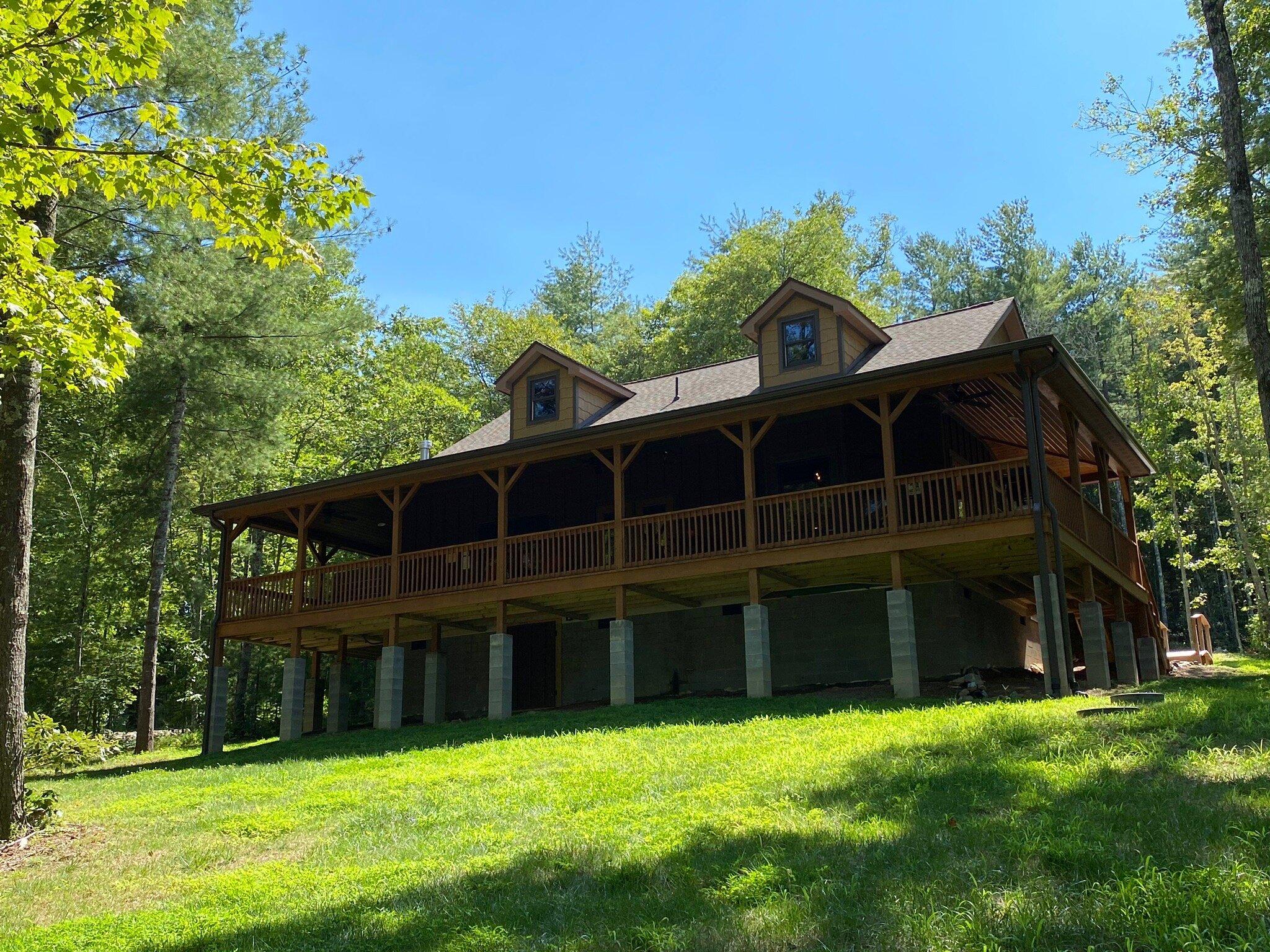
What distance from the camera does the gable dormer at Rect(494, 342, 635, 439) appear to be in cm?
2459

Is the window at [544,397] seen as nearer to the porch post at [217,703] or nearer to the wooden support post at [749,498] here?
the wooden support post at [749,498]

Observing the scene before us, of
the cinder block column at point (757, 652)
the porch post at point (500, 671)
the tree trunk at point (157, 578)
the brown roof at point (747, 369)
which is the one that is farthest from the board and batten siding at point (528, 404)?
the tree trunk at point (157, 578)

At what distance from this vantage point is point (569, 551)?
2153 cm

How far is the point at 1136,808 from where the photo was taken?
25.8 feet

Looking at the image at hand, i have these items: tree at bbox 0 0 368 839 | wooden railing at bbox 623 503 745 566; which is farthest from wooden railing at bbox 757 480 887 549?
tree at bbox 0 0 368 839

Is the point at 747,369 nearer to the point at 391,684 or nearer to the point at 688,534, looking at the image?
the point at 688,534

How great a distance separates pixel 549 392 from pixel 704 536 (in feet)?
20.6

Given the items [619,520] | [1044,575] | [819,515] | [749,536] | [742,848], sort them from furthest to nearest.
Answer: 1. [619,520]
2. [749,536]
3. [819,515]
4. [1044,575]
5. [742,848]

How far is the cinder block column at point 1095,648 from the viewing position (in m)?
17.0

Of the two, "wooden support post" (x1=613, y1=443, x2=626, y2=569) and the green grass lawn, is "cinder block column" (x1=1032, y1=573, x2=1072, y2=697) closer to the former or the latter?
the green grass lawn

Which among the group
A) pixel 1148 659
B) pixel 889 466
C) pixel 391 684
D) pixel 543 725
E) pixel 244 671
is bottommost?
pixel 543 725

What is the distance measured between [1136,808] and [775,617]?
14395 millimetres

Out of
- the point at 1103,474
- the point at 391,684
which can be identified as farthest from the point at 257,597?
the point at 1103,474

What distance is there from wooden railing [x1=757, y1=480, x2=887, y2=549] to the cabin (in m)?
0.08
